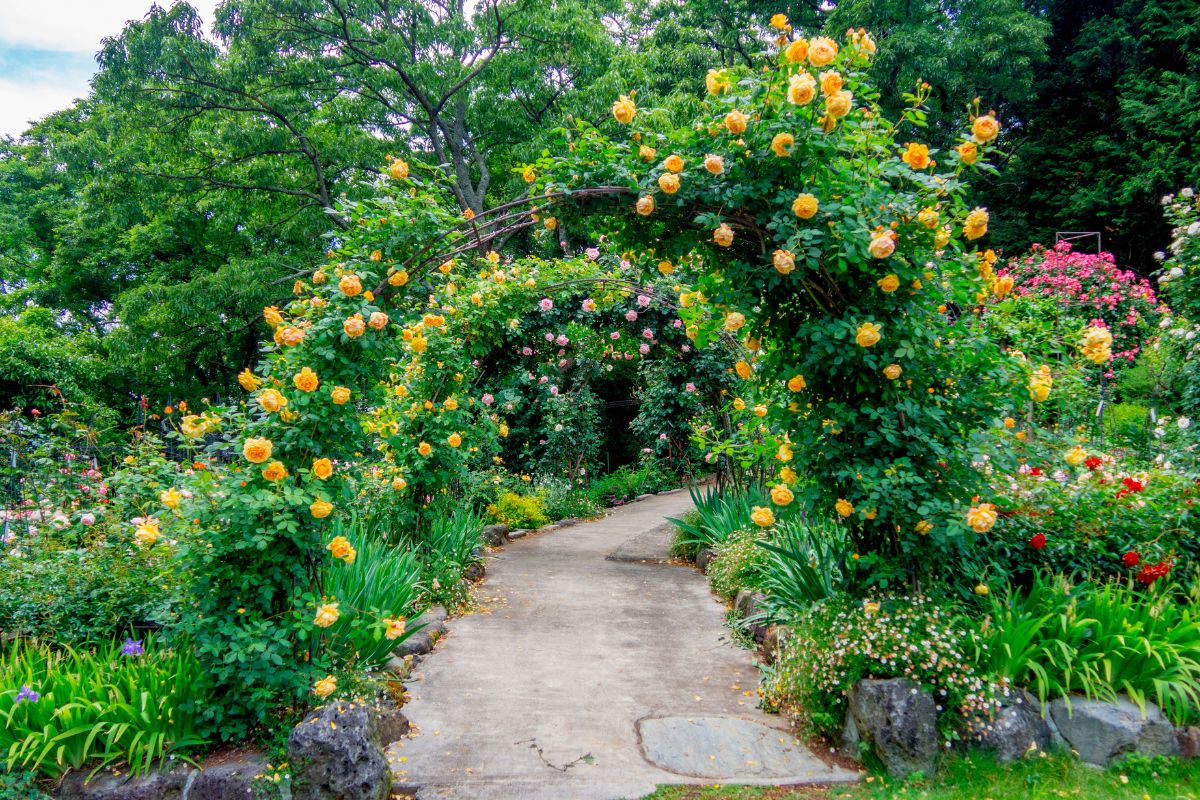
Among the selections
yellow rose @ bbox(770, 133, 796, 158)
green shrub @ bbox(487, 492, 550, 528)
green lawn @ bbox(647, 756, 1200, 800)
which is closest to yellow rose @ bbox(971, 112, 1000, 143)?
yellow rose @ bbox(770, 133, 796, 158)

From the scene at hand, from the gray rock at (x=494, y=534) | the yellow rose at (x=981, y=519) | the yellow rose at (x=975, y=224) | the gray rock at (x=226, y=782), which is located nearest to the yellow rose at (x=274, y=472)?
the gray rock at (x=226, y=782)

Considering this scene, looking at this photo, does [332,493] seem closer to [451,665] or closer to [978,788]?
[451,665]

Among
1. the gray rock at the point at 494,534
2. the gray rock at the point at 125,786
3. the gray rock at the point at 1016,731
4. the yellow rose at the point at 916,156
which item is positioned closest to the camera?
the gray rock at the point at 125,786

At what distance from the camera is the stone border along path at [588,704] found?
9.57 ft

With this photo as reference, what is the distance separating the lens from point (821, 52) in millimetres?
2920

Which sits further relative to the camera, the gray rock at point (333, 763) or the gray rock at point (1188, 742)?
the gray rock at point (1188, 742)

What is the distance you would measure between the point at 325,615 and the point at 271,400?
88 centimetres

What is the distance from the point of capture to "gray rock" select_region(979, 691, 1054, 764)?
297cm

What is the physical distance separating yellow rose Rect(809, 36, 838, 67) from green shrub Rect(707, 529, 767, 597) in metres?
3.28

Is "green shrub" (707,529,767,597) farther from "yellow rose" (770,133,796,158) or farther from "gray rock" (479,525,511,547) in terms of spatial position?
"yellow rose" (770,133,796,158)

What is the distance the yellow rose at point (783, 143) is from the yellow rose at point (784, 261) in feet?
1.34

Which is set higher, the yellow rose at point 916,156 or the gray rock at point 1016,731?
the yellow rose at point 916,156

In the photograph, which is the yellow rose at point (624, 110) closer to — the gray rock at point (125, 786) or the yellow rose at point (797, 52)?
the yellow rose at point (797, 52)

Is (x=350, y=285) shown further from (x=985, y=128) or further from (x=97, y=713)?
(x=985, y=128)
